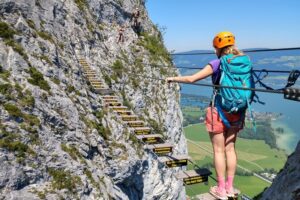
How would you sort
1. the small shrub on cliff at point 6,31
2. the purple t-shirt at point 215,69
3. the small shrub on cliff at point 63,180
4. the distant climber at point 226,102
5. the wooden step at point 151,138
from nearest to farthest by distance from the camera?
the distant climber at point 226,102, the purple t-shirt at point 215,69, the small shrub on cliff at point 63,180, the small shrub on cliff at point 6,31, the wooden step at point 151,138

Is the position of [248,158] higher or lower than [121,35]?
lower

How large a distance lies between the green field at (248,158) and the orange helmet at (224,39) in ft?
380

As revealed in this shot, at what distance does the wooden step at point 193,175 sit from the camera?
403 inches

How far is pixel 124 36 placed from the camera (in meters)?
38.9

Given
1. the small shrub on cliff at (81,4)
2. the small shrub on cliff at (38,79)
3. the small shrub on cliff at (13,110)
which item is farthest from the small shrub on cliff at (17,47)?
the small shrub on cliff at (81,4)

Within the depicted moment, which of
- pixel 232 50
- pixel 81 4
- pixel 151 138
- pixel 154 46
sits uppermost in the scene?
pixel 81 4

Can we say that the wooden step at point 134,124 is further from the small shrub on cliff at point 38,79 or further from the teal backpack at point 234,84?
the teal backpack at point 234,84

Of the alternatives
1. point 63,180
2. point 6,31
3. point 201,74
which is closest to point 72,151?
point 63,180

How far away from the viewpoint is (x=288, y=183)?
19.8 feet

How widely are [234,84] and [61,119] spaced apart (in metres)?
10.9

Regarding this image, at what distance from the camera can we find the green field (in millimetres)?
124344

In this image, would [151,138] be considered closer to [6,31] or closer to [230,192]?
[6,31]

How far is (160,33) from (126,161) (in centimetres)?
2980

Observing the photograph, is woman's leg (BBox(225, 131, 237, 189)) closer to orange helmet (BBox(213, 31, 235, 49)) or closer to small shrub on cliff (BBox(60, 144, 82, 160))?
orange helmet (BBox(213, 31, 235, 49))
